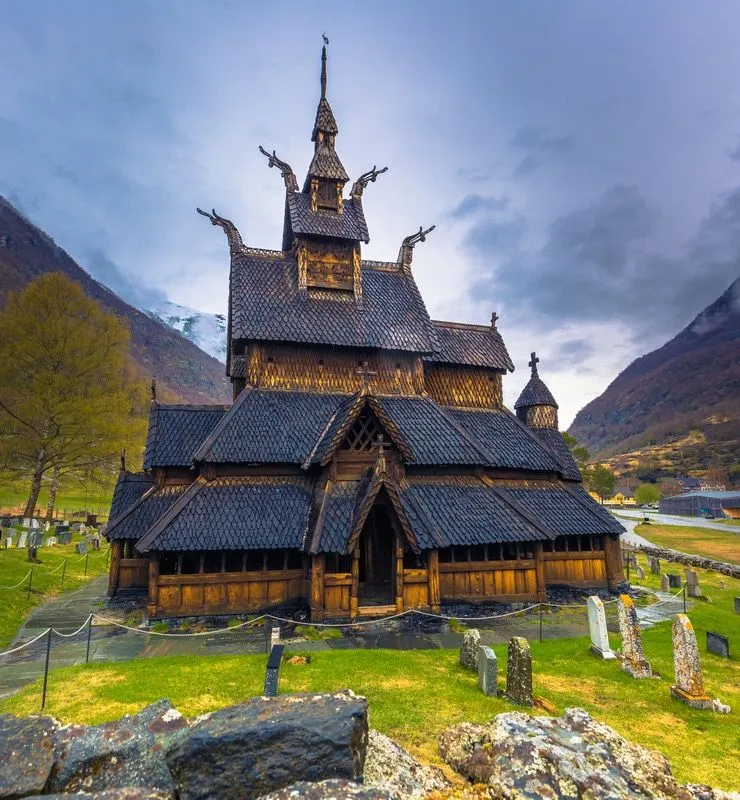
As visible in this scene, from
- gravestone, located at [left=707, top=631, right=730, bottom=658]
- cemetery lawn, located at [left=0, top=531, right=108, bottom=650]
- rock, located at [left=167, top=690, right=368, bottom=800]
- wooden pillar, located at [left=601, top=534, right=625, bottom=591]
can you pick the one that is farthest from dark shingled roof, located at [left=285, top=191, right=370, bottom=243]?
rock, located at [left=167, top=690, right=368, bottom=800]

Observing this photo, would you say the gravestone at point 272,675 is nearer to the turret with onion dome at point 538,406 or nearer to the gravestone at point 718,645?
the gravestone at point 718,645

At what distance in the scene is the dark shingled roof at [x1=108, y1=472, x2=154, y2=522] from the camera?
58.3 feet

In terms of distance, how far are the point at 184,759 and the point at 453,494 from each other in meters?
13.9

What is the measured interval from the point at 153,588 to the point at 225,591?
6.79ft

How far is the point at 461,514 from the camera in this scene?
53.1ft

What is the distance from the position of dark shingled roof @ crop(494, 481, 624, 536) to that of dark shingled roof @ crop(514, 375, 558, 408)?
529cm

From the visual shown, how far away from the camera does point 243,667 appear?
10312 millimetres

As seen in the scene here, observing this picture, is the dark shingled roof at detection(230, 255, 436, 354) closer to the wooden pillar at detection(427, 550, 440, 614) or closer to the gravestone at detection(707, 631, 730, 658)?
the wooden pillar at detection(427, 550, 440, 614)

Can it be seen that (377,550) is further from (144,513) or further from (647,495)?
(647,495)

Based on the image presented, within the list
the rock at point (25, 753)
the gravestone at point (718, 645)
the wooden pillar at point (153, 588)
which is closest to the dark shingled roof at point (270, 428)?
Answer: the wooden pillar at point (153, 588)

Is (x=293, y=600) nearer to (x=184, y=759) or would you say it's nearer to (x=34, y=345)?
(x=184, y=759)

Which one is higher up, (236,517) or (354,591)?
(236,517)

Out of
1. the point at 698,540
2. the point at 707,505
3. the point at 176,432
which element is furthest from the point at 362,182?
the point at 707,505

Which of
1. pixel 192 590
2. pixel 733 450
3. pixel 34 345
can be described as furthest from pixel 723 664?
pixel 733 450
